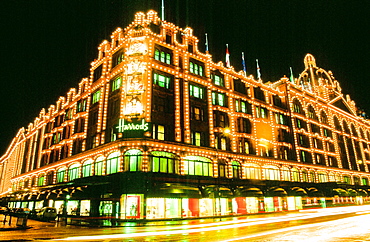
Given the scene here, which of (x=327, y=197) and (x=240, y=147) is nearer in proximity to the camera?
(x=240, y=147)

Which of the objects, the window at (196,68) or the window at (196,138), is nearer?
the window at (196,138)

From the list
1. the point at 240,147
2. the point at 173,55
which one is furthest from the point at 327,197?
the point at 173,55

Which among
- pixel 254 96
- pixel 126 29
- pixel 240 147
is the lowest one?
pixel 240 147

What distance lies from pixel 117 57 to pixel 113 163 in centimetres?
1708

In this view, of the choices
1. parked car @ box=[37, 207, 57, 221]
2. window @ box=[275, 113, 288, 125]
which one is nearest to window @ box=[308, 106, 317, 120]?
window @ box=[275, 113, 288, 125]

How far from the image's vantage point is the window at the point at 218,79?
46.4m

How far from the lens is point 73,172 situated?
45594 mm

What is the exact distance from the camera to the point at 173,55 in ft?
134

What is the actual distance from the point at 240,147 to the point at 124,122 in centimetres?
2139

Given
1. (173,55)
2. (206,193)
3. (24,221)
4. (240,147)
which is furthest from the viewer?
(240,147)

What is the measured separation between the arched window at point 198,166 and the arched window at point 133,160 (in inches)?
275

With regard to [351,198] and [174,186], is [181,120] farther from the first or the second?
[351,198]

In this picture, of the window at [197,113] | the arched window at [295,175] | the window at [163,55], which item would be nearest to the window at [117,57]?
the window at [163,55]

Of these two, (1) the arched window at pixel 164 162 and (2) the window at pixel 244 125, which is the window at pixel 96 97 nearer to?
(1) the arched window at pixel 164 162
